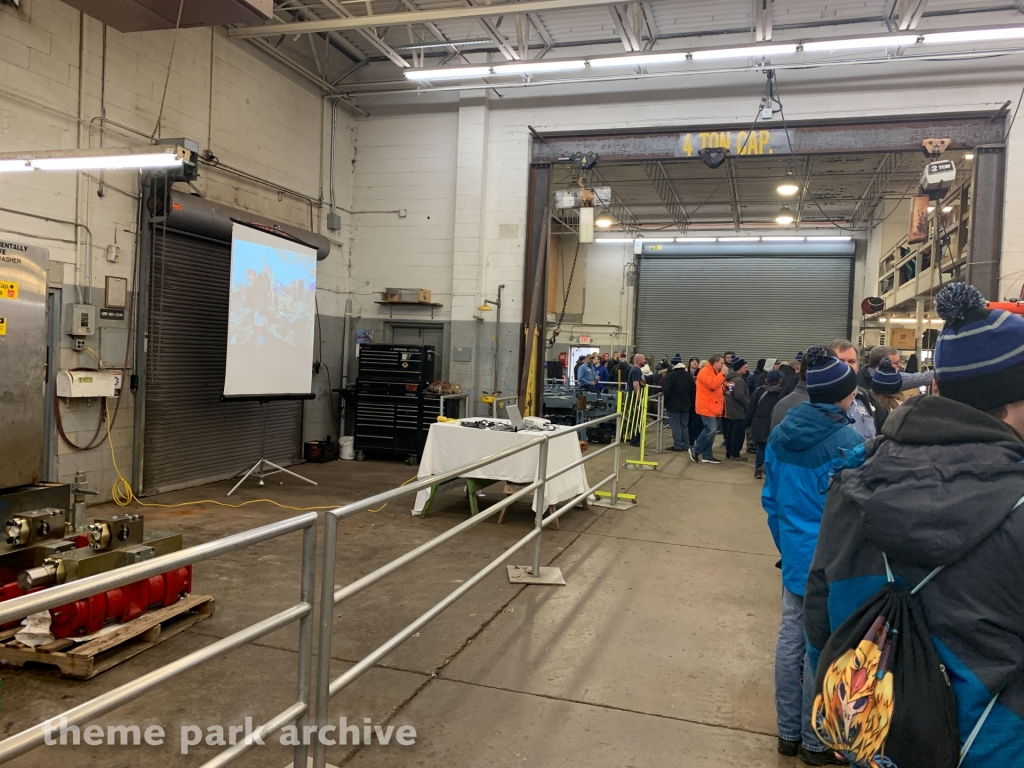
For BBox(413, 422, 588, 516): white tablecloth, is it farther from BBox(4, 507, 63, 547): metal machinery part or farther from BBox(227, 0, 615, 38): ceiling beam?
BBox(227, 0, 615, 38): ceiling beam

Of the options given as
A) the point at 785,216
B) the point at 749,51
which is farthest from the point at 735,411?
the point at 785,216

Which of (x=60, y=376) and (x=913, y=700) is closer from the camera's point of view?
Answer: (x=913, y=700)

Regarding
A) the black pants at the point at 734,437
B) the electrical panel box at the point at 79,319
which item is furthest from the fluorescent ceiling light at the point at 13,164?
the black pants at the point at 734,437

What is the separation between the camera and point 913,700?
1140mm

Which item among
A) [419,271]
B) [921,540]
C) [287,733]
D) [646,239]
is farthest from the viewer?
[646,239]

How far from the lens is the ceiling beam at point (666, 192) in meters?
12.8

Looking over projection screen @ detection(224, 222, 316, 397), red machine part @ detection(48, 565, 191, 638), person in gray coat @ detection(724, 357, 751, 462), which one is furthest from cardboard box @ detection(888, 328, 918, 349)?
red machine part @ detection(48, 565, 191, 638)

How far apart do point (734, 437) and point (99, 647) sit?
9028 mm

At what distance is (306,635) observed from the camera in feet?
6.41

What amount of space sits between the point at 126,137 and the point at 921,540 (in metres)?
7.43

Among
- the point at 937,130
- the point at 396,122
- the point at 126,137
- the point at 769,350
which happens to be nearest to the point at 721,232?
the point at 769,350

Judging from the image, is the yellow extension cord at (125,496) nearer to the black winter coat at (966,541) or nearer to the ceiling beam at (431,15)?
the ceiling beam at (431,15)

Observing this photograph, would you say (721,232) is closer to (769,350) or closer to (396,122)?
(769,350)

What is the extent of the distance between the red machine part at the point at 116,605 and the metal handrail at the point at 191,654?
4.42 ft
